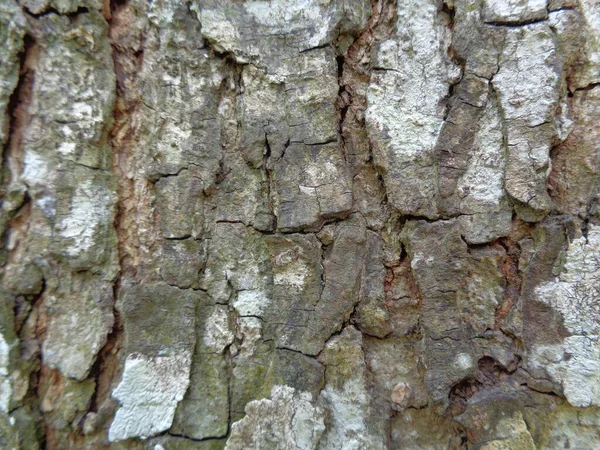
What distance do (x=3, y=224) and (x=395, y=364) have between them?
1102 mm

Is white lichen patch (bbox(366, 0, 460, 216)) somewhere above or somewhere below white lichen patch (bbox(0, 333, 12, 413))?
above

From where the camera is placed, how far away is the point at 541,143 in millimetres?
889

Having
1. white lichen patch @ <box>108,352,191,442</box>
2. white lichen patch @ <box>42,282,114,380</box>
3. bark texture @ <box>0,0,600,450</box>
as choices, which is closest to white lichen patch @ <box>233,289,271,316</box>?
bark texture @ <box>0,0,600,450</box>

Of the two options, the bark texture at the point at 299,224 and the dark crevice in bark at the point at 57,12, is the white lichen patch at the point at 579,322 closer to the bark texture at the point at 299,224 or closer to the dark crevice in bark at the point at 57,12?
the bark texture at the point at 299,224

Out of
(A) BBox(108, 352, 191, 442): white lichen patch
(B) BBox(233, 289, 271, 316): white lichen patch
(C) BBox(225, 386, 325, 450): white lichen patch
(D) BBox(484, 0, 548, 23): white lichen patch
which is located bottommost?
(C) BBox(225, 386, 325, 450): white lichen patch

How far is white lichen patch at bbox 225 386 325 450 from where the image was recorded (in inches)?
37.8

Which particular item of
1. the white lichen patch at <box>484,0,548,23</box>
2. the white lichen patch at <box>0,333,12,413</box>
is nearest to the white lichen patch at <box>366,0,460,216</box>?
the white lichen patch at <box>484,0,548,23</box>

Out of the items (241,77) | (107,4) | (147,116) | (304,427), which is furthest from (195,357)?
(107,4)

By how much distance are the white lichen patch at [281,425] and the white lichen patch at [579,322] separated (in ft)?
2.02

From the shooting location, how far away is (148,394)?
97cm

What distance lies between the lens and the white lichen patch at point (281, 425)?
0.96m

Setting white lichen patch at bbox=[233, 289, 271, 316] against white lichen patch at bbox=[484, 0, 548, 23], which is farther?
white lichen patch at bbox=[233, 289, 271, 316]

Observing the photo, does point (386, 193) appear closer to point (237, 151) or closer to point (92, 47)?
point (237, 151)

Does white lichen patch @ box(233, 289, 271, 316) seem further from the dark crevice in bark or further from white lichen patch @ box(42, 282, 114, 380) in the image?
the dark crevice in bark
